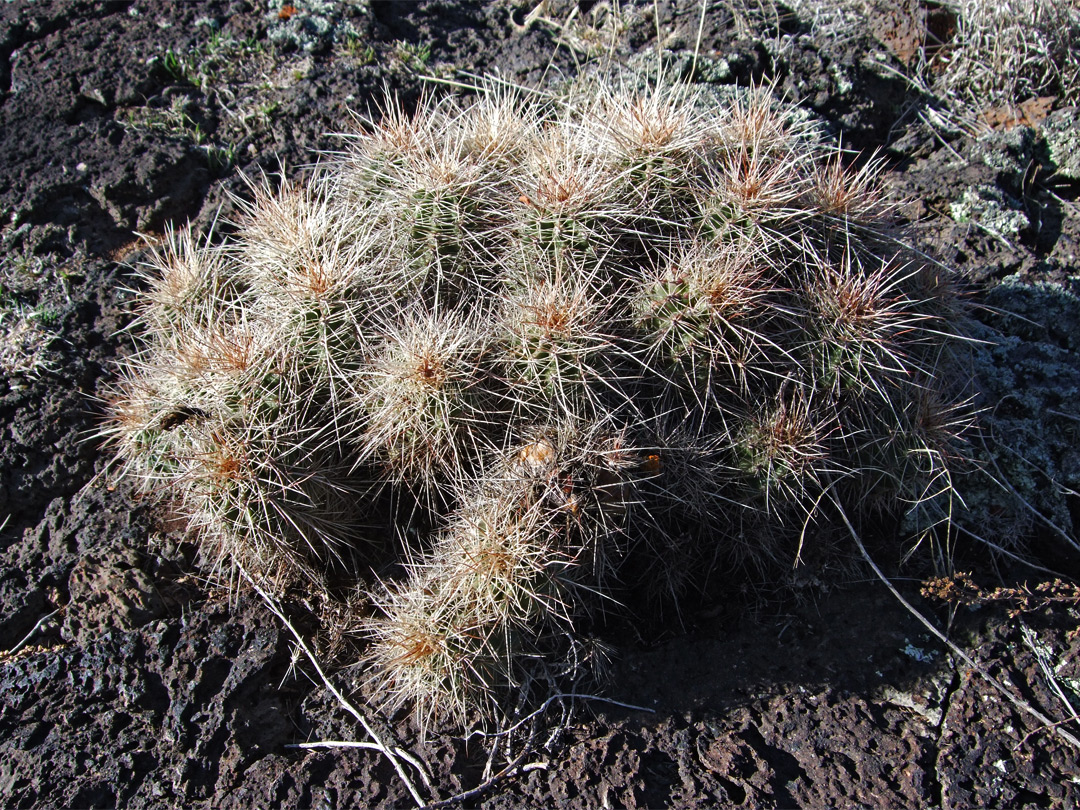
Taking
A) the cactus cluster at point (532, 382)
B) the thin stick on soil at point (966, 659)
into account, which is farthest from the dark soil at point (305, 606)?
the cactus cluster at point (532, 382)

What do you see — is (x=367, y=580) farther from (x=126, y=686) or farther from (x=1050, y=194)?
(x=1050, y=194)

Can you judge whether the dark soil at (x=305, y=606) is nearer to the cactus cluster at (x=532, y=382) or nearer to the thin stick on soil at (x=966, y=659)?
the thin stick on soil at (x=966, y=659)

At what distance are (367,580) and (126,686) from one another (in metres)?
0.81

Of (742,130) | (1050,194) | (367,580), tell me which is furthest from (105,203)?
(1050,194)

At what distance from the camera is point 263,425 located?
2.57m

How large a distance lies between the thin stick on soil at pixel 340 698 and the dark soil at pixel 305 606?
0.04m

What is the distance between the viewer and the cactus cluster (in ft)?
8.20

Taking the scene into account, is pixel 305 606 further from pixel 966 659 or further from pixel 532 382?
pixel 966 659

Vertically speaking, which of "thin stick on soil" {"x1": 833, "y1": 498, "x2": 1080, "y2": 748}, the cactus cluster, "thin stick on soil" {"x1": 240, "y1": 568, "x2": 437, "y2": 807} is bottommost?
"thin stick on soil" {"x1": 833, "y1": 498, "x2": 1080, "y2": 748}

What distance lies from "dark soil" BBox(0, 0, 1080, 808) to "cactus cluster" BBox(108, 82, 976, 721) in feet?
0.72

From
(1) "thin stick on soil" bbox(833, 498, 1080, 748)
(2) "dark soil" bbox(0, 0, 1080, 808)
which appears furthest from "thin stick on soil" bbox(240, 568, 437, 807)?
(1) "thin stick on soil" bbox(833, 498, 1080, 748)

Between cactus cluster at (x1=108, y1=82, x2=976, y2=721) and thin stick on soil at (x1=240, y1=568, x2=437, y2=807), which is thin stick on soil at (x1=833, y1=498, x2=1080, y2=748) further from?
thin stick on soil at (x1=240, y1=568, x2=437, y2=807)

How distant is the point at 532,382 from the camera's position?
2580 mm

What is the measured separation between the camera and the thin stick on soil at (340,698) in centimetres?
236
